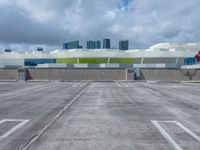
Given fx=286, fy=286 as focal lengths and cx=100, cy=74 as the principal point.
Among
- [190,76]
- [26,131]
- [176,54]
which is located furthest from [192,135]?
[176,54]

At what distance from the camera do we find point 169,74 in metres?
56.9

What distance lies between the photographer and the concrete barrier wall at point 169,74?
2227 inches

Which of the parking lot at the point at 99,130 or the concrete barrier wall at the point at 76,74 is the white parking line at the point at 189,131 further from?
the concrete barrier wall at the point at 76,74

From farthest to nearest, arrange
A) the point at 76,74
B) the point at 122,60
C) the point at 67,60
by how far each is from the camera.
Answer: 1. the point at 67,60
2. the point at 122,60
3. the point at 76,74

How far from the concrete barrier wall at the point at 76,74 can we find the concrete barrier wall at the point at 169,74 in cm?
442

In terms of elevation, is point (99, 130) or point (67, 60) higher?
point (67, 60)

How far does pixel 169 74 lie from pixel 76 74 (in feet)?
61.6

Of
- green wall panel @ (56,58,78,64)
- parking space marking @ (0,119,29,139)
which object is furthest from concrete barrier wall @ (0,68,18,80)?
parking space marking @ (0,119,29,139)

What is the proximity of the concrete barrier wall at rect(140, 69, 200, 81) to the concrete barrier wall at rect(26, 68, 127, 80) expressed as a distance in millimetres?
4417

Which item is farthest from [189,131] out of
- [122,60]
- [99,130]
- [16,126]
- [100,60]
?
[122,60]

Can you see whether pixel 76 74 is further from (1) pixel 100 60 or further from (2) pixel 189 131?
(2) pixel 189 131

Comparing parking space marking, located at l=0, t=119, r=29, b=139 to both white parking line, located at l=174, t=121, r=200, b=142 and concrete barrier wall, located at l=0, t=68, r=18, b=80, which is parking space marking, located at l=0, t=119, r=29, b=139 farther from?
concrete barrier wall, located at l=0, t=68, r=18, b=80

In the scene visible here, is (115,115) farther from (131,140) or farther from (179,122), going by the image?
(131,140)

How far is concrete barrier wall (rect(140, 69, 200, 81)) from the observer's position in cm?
5656
